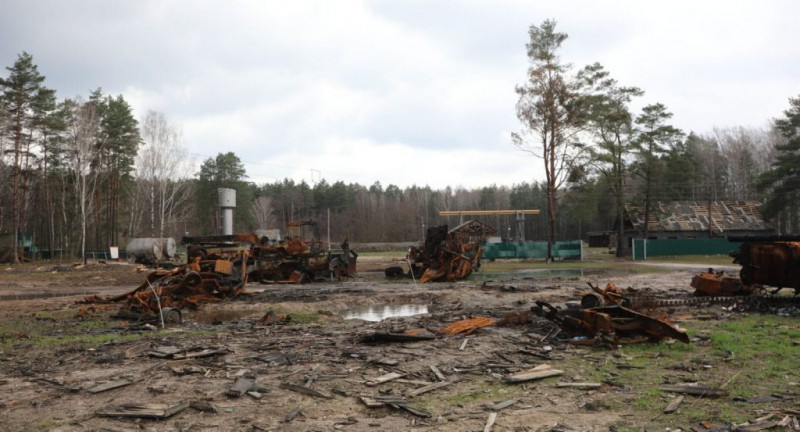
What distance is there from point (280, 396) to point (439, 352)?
2942 millimetres

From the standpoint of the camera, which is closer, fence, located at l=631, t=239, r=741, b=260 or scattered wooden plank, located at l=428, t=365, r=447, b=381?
scattered wooden plank, located at l=428, t=365, r=447, b=381

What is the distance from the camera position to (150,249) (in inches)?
1620

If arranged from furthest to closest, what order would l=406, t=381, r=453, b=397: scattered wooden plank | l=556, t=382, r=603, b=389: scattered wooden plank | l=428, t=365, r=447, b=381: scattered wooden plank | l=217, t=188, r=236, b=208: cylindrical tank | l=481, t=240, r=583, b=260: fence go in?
1. l=481, t=240, r=583, b=260: fence
2. l=217, t=188, r=236, b=208: cylindrical tank
3. l=428, t=365, r=447, b=381: scattered wooden plank
4. l=556, t=382, r=603, b=389: scattered wooden plank
5. l=406, t=381, r=453, b=397: scattered wooden plank

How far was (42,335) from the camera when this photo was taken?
1085cm

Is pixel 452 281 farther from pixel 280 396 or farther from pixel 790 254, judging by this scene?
pixel 280 396

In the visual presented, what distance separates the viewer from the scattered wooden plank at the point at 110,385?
625cm

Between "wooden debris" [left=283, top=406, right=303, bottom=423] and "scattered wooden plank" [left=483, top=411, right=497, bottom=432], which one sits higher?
"scattered wooden plank" [left=483, top=411, right=497, bottom=432]

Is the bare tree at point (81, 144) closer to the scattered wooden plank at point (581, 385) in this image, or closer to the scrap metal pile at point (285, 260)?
the scrap metal pile at point (285, 260)

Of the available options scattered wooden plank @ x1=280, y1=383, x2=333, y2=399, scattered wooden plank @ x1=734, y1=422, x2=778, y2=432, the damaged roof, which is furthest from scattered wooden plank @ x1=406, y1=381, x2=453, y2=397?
the damaged roof

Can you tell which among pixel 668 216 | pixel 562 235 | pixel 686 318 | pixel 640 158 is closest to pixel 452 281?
pixel 686 318

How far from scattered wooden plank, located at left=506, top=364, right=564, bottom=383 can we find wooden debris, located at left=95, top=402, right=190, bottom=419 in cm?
385

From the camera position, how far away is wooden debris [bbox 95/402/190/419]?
532cm

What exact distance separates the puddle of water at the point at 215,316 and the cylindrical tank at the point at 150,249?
2944cm

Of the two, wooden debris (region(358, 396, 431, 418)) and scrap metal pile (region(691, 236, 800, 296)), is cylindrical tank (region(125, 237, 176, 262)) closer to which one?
scrap metal pile (region(691, 236, 800, 296))
